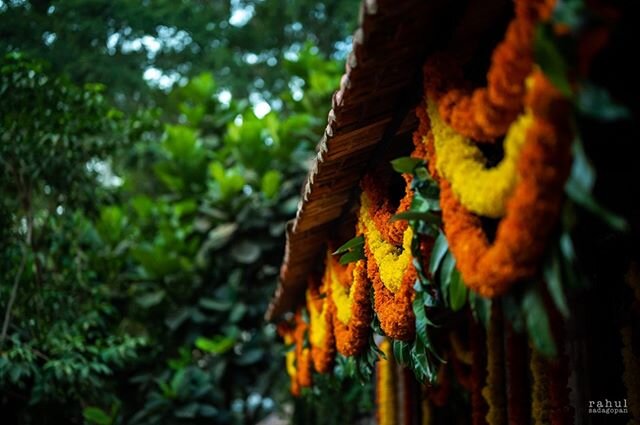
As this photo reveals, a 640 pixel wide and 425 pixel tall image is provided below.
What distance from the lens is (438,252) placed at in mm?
2271

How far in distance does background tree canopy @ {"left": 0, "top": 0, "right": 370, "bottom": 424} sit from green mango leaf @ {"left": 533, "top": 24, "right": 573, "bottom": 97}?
3823 mm

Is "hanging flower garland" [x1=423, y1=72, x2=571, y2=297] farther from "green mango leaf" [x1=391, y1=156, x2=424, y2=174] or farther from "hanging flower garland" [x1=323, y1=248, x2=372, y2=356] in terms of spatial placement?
"hanging flower garland" [x1=323, y1=248, x2=372, y2=356]

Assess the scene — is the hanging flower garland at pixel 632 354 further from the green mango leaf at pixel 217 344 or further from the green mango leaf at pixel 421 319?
the green mango leaf at pixel 217 344

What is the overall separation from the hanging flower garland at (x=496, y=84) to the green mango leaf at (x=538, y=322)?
0.46 metres

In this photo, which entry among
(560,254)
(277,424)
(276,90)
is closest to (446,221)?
(560,254)

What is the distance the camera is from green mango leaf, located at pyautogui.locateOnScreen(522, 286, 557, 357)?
1745 mm

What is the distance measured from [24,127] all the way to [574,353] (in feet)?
15.3

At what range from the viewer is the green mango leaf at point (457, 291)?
7.07 ft

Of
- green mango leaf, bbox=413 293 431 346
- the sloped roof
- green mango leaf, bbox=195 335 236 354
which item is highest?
green mango leaf, bbox=195 335 236 354

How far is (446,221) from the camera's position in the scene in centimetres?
217

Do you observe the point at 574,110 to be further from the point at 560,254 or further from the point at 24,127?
the point at 24,127

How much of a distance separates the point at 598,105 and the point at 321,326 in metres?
3.42

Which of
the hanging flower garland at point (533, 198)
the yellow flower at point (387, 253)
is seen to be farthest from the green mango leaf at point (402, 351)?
the hanging flower garland at point (533, 198)

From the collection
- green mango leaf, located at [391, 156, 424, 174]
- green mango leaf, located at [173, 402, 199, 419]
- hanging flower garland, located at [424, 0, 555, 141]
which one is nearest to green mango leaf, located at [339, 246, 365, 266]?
green mango leaf, located at [391, 156, 424, 174]
